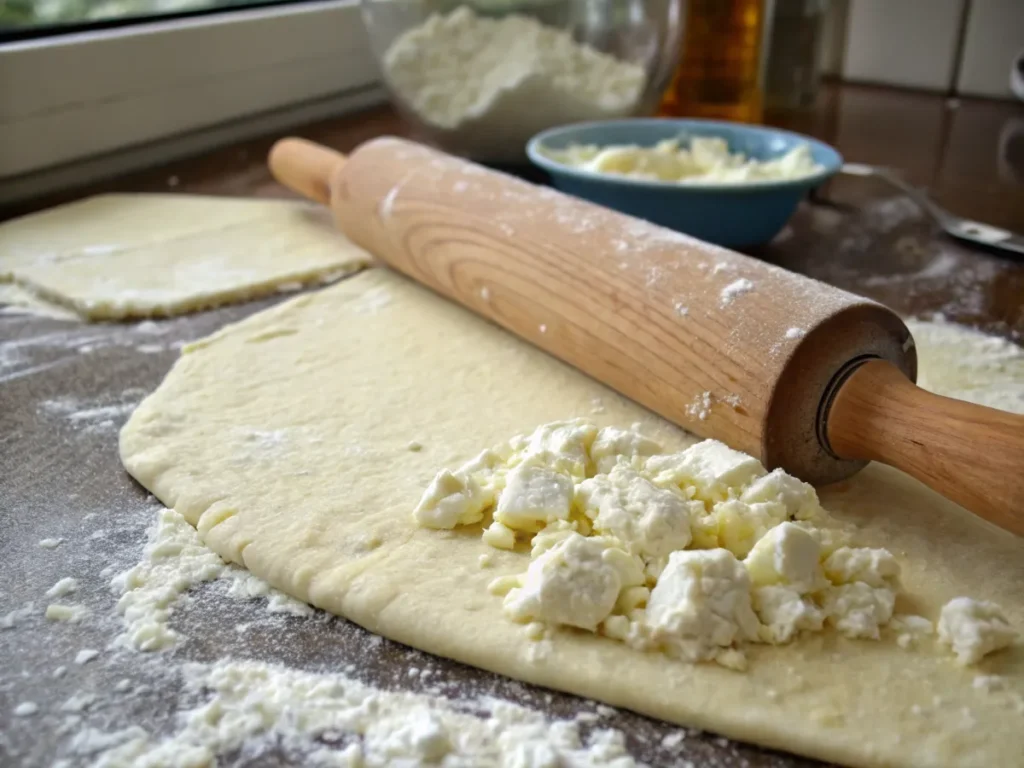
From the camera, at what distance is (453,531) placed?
853mm

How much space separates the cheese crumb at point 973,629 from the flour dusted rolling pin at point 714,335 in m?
0.10

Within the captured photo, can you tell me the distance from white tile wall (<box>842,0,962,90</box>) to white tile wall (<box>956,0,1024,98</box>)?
0.05 meters

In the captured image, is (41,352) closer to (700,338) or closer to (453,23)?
(700,338)

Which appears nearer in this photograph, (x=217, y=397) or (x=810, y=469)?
(x=810, y=469)

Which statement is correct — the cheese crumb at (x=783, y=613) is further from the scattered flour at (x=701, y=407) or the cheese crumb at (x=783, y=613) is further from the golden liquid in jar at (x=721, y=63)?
the golden liquid in jar at (x=721, y=63)

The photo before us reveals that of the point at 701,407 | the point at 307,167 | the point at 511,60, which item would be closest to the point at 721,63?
the point at 511,60

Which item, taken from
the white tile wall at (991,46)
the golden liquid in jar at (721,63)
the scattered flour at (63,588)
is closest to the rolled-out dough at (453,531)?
the scattered flour at (63,588)

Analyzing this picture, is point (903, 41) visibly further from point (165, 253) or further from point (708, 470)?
point (708, 470)

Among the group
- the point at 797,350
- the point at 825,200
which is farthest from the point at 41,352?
the point at 825,200

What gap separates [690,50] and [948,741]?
1.89 meters

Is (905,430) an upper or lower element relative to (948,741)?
upper

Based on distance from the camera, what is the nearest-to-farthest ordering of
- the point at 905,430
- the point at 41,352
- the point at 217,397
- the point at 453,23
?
the point at 905,430 < the point at 217,397 < the point at 41,352 < the point at 453,23

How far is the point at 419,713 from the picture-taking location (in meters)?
0.66

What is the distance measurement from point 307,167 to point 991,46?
2.22 m
